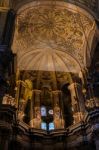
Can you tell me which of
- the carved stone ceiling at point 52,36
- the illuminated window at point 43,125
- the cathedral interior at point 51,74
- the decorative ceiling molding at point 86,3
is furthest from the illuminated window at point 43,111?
the decorative ceiling molding at point 86,3

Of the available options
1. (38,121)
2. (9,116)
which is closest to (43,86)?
(38,121)

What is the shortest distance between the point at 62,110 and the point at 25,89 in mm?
2347

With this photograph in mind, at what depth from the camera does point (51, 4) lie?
51.7 feet

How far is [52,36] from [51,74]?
2.44 m

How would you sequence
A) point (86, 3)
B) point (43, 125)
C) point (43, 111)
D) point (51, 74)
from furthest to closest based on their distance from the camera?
point (51, 74) < point (43, 111) < point (43, 125) < point (86, 3)

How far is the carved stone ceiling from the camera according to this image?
52.2ft

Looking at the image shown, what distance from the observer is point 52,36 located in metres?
17.3

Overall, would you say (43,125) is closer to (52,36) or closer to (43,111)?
(43,111)

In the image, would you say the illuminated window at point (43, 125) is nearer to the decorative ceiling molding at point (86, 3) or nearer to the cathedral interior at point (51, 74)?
the cathedral interior at point (51, 74)

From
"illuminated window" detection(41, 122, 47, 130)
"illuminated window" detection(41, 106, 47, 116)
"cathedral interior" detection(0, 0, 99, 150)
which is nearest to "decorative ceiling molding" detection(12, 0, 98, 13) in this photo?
Result: "cathedral interior" detection(0, 0, 99, 150)

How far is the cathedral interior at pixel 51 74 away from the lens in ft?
47.2

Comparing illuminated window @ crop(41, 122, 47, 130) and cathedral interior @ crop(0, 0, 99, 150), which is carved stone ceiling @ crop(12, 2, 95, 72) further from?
illuminated window @ crop(41, 122, 47, 130)

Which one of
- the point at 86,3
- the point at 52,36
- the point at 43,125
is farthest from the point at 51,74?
the point at 86,3

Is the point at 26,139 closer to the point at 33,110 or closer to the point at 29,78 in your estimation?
the point at 33,110
